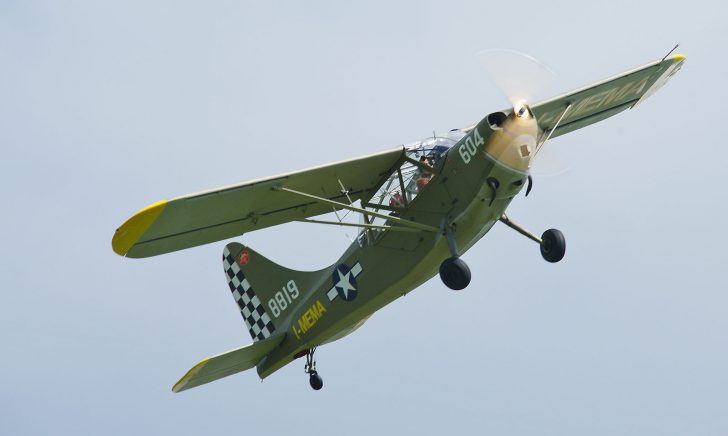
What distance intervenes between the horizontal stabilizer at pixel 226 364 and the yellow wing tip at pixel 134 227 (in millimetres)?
2418

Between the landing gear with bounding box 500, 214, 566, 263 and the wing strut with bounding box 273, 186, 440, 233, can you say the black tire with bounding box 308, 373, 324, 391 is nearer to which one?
the wing strut with bounding box 273, 186, 440, 233

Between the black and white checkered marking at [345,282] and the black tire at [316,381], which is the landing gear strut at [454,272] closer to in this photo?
the black and white checkered marking at [345,282]

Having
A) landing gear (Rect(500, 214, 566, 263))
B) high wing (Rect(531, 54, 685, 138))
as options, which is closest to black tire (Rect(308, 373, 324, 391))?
landing gear (Rect(500, 214, 566, 263))

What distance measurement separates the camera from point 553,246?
1628 cm

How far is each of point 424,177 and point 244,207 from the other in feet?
7.65

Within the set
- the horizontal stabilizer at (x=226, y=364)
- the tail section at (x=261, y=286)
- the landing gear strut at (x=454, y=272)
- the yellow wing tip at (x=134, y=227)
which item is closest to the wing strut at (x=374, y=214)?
the landing gear strut at (x=454, y=272)

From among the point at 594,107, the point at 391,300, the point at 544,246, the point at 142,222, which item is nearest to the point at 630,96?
the point at 594,107

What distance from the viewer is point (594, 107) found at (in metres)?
18.6

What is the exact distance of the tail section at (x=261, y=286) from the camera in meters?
18.6

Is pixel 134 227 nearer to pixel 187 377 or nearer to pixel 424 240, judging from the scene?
pixel 187 377

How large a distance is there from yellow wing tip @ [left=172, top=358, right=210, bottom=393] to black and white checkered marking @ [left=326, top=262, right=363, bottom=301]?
1974 mm

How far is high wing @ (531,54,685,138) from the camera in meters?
17.1

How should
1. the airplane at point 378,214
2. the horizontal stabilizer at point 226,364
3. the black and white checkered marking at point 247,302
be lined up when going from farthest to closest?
the black and white checkered marking at point 247,302 → the horizontal stabilizer at point 226,364 → the airplane at point 378,214

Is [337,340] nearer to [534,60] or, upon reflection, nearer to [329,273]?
[329,273]
